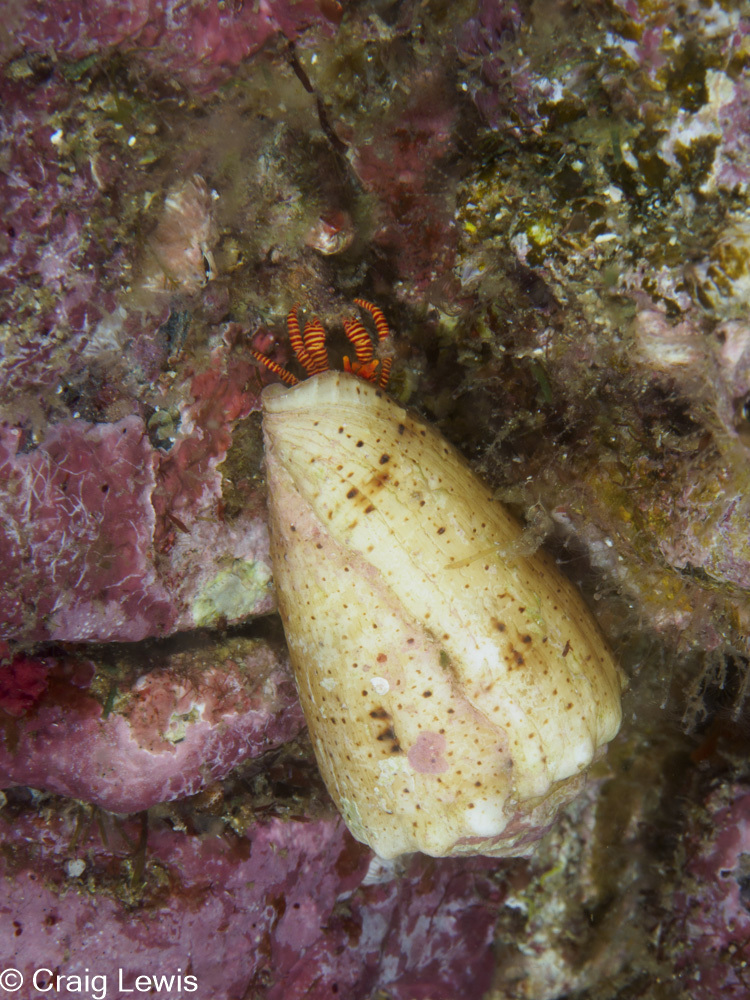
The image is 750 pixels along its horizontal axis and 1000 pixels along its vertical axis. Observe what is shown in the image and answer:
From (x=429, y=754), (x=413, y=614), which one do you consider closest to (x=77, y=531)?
(x=413, y=614)

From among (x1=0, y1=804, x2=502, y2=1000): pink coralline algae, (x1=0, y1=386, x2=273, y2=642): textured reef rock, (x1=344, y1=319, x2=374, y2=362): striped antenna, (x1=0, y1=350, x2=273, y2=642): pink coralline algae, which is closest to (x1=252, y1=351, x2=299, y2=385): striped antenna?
(x1=0, y1=350, x2=273, y2=642): pink coralline algae

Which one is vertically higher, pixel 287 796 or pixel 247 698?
pixel 247 698

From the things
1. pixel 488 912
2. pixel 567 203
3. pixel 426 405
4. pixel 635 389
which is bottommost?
pixel 488 912

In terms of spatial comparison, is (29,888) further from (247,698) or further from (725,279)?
(725,279)

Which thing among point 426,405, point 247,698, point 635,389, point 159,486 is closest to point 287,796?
point 247,698

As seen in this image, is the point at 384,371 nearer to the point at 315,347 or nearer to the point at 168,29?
the point at 315,347

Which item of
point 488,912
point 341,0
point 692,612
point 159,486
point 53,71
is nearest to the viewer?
point 53,71
